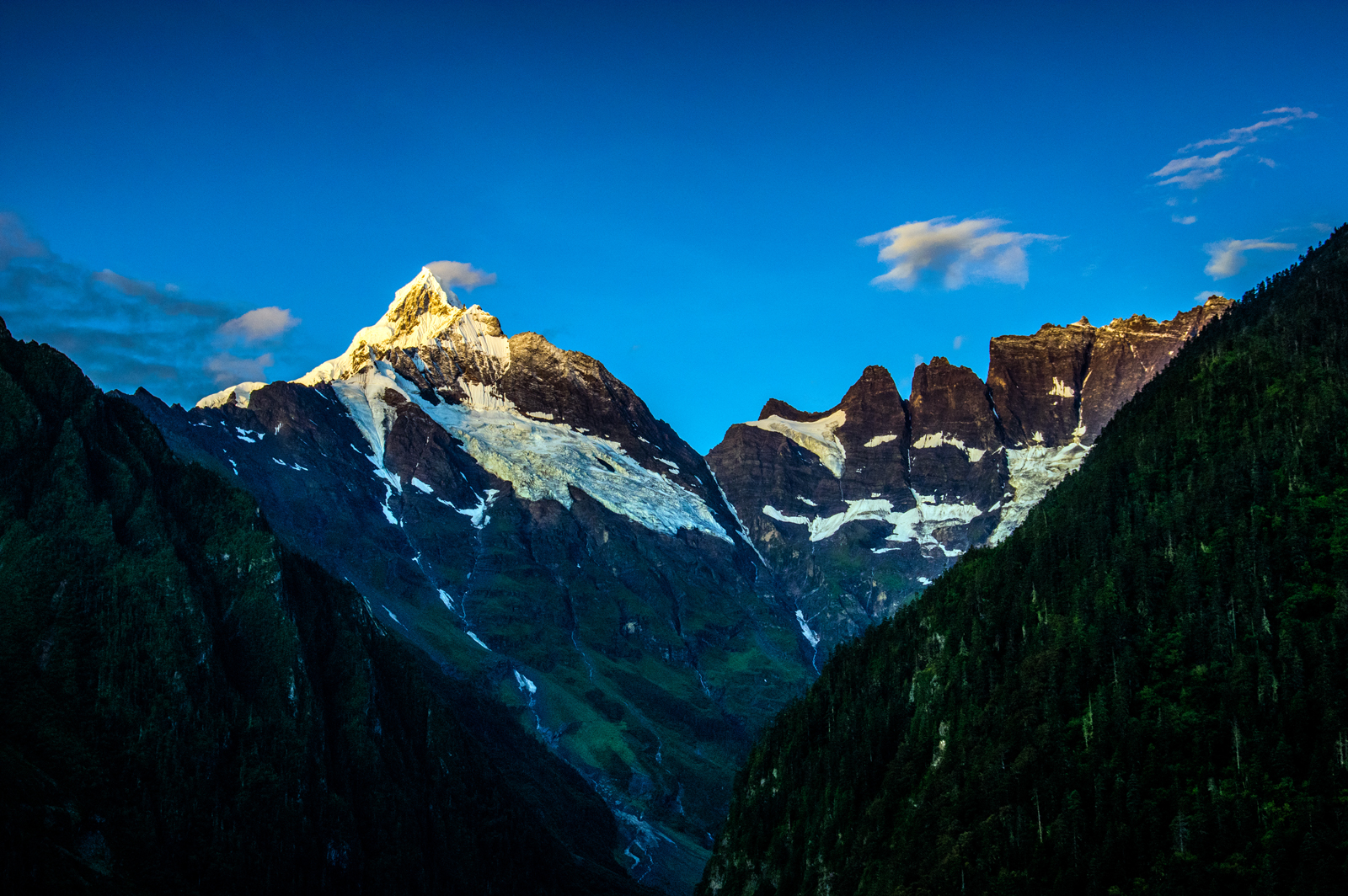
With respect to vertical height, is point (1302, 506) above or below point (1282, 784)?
above

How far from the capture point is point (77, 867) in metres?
195

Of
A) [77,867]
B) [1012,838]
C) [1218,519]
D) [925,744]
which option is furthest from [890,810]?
[77,867]

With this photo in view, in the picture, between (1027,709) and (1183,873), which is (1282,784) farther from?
(1027,709)

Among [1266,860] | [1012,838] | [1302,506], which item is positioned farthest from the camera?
[1302,506]

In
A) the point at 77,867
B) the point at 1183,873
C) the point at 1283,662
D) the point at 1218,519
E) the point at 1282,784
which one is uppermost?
the point at 1218,519

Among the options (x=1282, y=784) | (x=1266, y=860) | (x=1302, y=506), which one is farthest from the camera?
(x=1302, y=506)

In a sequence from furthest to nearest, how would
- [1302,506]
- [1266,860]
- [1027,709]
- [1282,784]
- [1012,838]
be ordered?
[1302,506] < [1027,709] < [1012,838] < [1282,784] < [1266,860]

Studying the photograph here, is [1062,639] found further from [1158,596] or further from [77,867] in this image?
[77,867]

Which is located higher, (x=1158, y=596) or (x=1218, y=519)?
(x=1218, y=519)

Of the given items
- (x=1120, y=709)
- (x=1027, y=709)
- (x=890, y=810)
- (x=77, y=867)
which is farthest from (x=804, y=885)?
(x=77, y=867)

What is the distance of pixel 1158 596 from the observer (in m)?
188

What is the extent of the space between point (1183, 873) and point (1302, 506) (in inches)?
2851

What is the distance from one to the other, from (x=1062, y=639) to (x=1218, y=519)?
3220cm

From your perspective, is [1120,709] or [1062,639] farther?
[1062,639]
